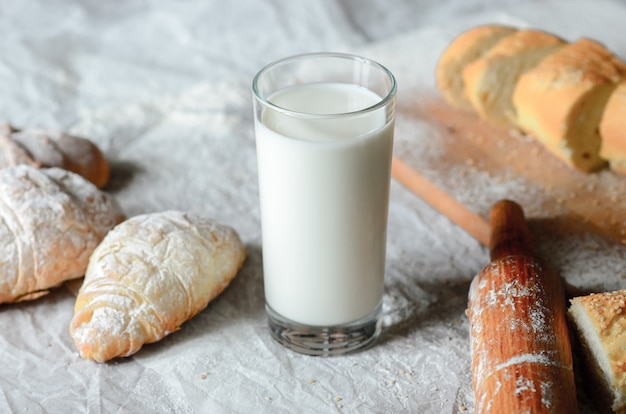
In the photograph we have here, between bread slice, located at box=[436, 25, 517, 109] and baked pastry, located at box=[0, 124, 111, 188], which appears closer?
baked pastry, located at box=[0, 124, 111, 188]

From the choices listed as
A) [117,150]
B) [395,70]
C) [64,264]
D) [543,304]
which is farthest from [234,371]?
[395,70]

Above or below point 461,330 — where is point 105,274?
above

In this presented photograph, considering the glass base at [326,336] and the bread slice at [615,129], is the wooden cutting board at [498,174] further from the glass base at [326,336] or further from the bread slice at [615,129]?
the glass base at [326,336]

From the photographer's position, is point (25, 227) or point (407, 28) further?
point (407, 28)

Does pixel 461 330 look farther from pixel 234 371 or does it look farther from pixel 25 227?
pixel 25 227

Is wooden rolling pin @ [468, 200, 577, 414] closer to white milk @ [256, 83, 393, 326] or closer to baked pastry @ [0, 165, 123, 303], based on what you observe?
white milk @ [256, 83, 393, 326]

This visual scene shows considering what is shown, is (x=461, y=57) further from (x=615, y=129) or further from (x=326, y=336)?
(x=326, y=336)

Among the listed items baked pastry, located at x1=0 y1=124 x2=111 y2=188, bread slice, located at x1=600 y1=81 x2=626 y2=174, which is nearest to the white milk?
baked pastry, located at x1=0 y1=124 x2=111 y2=188
